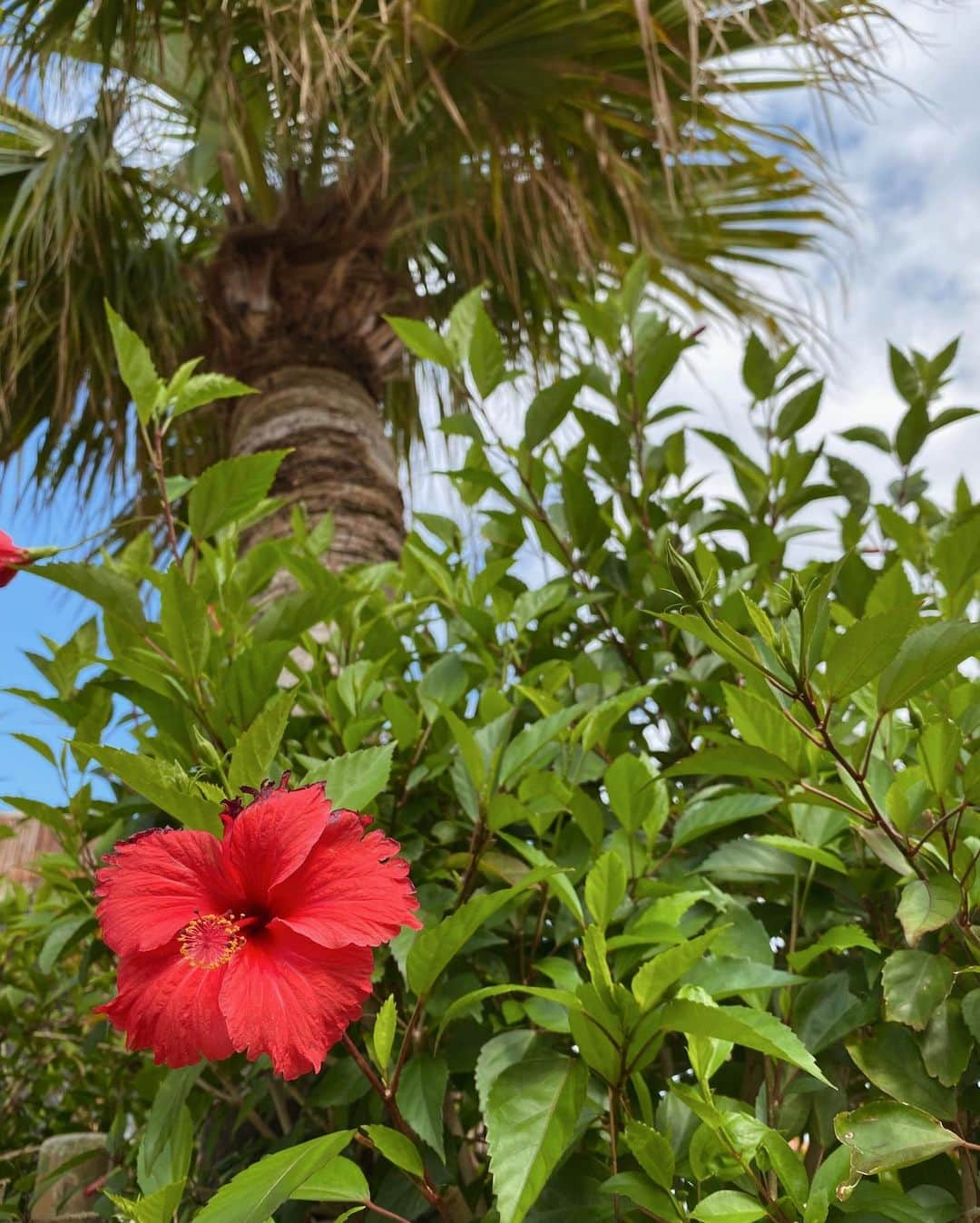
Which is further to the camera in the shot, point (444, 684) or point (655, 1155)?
point (444, 684)

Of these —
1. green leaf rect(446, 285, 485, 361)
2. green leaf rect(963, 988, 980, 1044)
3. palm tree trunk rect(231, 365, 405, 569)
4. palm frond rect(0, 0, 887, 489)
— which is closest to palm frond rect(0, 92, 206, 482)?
palm frond rect(0, 0, 887, 489)

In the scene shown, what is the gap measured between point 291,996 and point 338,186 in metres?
2.27

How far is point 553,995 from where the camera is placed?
528 mm

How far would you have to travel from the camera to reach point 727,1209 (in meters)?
0.50

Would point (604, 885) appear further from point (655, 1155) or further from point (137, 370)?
point (137, 370)

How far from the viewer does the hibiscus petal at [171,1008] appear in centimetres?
46

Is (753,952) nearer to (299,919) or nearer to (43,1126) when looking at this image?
(299,919)

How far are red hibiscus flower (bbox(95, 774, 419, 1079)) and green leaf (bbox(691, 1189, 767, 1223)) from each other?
196 millimetres

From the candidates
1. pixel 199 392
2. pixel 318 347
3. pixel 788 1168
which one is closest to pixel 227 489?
pixel 199 392

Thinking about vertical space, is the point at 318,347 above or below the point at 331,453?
above

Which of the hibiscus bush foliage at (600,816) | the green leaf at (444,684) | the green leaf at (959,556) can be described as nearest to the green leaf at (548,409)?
the hibiscus bush foliage at (600,816)

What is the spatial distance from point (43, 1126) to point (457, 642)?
0.87m

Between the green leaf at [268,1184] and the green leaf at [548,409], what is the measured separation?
56 cm

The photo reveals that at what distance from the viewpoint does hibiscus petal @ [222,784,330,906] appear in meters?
0.46
